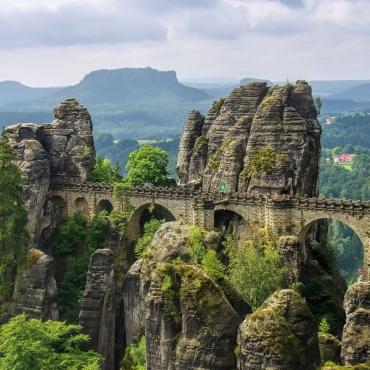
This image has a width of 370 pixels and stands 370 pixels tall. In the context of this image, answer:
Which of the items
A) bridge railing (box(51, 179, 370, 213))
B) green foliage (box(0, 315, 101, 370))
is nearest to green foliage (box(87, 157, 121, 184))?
bridge railing (box(51, 179, 370, 213))

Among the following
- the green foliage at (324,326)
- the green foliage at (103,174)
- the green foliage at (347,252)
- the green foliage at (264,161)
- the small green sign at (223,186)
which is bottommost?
the green foliage at (347,252)

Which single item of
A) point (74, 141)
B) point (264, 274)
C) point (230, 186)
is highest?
point (74, 141)

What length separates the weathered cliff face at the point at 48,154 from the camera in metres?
70.6

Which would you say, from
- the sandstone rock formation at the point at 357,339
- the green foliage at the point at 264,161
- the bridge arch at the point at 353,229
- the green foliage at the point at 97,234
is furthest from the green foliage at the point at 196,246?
the sandstone rock formation at the point at 357,339

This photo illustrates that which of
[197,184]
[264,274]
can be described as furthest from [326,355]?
[197,184]

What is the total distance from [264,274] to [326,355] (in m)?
20.9

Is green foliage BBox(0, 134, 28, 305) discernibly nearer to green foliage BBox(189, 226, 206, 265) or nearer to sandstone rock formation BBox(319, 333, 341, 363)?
green foliage BBox(189, 226, 206, 265)

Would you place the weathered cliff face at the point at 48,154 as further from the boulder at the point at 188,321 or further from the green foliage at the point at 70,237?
the boulder at the point at 188,321

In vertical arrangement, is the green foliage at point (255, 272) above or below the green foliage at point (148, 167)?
below

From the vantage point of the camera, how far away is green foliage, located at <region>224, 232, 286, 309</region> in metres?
51.4

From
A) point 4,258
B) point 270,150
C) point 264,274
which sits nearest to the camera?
point 264,274

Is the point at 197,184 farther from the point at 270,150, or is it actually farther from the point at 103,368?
the point at 103,368

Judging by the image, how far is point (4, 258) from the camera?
61.5 meters

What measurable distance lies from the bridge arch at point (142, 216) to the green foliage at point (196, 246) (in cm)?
927
